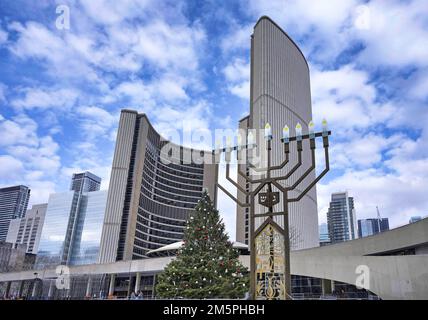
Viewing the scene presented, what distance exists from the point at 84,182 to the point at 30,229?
32345 mm

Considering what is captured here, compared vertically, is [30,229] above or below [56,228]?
above

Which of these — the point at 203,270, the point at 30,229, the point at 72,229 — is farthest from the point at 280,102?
the point at 30,229

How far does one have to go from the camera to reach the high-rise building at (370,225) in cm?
13412

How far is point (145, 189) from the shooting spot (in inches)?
2709

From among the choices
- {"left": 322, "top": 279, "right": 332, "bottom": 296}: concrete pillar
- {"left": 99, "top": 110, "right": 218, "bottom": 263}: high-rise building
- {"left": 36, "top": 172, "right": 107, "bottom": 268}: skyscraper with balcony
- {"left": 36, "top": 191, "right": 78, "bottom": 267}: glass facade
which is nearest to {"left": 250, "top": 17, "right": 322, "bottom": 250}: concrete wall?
{"left": 99, "top": 110, "right": 218, "bottom": 263}: high-rise building

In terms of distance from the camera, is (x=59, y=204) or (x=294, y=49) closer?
(x=294, y=49)

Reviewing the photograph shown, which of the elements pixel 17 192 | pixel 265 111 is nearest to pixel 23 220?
pixel 17 192

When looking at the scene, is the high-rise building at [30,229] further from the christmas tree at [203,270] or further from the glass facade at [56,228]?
the christmas tree at [203,270]

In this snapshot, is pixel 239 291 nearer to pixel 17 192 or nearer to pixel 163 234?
pixel 163 234

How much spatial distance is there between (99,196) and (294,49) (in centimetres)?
6144

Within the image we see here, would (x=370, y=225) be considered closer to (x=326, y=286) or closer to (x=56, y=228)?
(x=56, y=228)

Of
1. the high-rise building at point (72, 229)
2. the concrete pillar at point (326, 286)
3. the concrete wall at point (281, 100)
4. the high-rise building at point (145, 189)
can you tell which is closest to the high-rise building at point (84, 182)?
the high-rise building at point (72, 229)

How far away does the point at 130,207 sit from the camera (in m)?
61.6

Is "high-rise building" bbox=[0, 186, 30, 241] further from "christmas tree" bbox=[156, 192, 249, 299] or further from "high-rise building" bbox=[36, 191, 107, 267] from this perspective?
"christmas tree" bbox=[156, 192, 249, 299]
